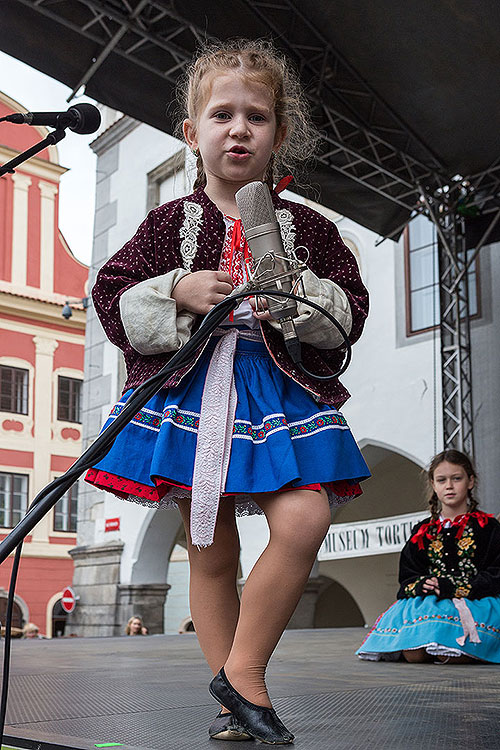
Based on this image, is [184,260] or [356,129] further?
[356,129]

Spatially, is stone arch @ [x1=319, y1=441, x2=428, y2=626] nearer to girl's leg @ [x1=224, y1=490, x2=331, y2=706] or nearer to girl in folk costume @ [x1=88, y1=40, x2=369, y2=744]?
girl in folk costume @ [x1=88, y1=40, x2=369, y2=744]

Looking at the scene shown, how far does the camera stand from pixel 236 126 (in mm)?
1477

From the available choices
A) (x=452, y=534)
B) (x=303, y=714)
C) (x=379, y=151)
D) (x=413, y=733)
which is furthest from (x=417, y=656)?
(x=379, y=151)

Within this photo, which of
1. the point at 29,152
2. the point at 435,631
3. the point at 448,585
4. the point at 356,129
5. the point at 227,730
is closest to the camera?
the point at 227,730

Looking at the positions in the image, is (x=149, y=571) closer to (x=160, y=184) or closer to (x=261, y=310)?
(x=160, y=184)

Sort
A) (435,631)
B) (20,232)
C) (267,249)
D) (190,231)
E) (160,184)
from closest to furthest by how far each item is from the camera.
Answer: (267,249), (190,231), (435,631), (160,184), (20,232)

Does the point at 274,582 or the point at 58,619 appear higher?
the point at 274,582

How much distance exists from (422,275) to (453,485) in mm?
4633

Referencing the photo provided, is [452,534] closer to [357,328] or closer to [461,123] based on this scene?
[357,328]

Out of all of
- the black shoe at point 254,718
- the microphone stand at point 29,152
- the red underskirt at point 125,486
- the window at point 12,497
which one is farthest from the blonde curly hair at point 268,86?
the window at point 12,497

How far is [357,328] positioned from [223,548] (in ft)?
1.44

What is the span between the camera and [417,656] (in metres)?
3.27

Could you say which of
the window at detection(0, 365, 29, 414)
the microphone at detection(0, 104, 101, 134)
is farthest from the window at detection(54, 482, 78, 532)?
the microphone at detection(0, 104, 101, 134)

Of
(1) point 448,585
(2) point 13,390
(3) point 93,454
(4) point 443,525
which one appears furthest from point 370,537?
(2) point 13,390
